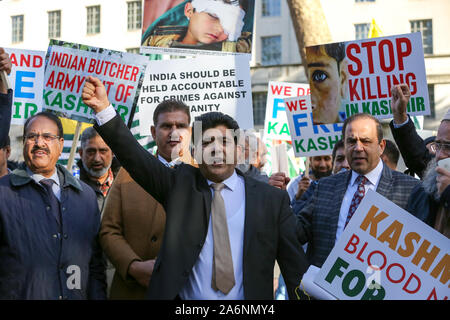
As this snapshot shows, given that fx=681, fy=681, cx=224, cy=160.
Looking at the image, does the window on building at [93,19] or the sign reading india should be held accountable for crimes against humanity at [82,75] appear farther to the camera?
the window on building at [93,19]

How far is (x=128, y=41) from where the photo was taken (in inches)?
1565

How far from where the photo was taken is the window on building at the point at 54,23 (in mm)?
41688

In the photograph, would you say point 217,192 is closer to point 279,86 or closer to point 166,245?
point 166,245

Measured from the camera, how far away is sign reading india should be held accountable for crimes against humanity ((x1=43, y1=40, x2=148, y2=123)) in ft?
19.6

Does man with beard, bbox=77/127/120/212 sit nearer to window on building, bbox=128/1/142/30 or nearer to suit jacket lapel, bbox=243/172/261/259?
suit jacket lapel, bbox=243/172/261/259

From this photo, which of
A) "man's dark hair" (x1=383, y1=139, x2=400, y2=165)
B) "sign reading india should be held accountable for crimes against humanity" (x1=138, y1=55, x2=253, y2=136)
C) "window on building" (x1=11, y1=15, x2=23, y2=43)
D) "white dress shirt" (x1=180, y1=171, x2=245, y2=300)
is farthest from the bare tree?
"window on building" (x1=11, y1=15, x2=23, y2=43)

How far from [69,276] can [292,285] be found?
1197mm

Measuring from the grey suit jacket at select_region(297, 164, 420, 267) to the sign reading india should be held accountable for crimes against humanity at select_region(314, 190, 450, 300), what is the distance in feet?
2.01

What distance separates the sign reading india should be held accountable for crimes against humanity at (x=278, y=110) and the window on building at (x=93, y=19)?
33.6 meters

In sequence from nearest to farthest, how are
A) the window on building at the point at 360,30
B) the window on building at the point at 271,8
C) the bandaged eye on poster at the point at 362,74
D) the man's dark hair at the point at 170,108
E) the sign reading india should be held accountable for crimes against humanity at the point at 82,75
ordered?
the man's dark hair at the point at 170,108 → the bandaged eye on poster at the point at 362,74 → the sign reading india should be held accountable for crimes against humanity at the point at 82,75 → the window on building at the point at 360,30 → the window on building at the point at 271,8

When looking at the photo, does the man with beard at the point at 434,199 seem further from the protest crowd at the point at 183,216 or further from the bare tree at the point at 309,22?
the bare tree at the point at 309,22

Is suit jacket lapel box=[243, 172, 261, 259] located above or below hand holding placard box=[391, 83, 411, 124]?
below

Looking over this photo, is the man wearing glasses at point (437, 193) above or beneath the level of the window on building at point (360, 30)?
beneath

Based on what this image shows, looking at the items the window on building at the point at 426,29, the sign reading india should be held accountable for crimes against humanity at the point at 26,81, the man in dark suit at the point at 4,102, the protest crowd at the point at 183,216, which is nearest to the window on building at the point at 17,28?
the window on building at the point at 426,29
